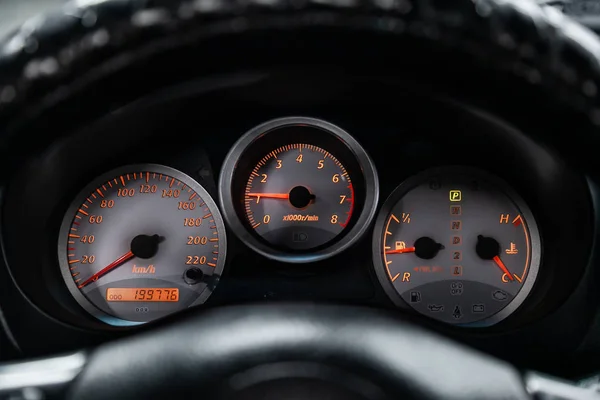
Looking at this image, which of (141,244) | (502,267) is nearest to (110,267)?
(141,244)

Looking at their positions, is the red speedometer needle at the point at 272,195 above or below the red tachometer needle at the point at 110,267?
above

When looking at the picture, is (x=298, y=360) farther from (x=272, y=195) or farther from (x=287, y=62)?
(x=272, y=195)

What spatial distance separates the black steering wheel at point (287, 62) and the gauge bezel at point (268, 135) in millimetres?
1121

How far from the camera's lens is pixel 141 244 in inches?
89.7

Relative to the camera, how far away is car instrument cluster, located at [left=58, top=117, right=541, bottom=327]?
2244 mm

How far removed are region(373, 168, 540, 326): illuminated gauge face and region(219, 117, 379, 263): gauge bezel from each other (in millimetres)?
78

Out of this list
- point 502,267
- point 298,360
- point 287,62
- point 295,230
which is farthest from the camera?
point 295,230

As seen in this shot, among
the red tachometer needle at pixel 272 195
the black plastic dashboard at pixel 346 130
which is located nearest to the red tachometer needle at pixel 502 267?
the black plastic dashboard at pixel 346 130

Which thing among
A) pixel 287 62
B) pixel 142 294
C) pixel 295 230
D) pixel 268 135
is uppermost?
pixel 268 135

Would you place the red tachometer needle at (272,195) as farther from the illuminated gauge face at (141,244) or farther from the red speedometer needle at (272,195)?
the illuminated gauge face at (141,244)

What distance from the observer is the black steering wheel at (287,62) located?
83 cm

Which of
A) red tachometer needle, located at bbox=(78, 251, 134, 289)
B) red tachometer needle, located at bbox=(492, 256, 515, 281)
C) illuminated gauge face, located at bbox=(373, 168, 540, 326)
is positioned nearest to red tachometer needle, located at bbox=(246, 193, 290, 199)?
illuminated gauge face, located at bbox=(373, 168, 540, 326)

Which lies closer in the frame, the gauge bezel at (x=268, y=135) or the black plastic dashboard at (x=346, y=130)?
the black plastic dashboard at (x=346, y=130)

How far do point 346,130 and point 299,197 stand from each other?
0.27 metres
